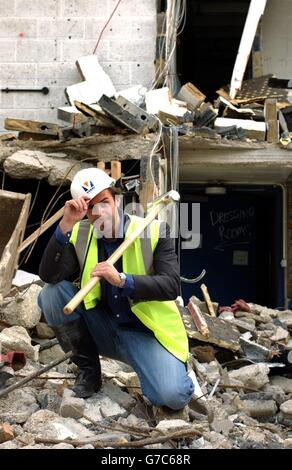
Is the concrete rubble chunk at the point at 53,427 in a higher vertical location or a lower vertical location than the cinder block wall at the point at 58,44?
lower

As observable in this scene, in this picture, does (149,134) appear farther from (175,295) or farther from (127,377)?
(175,295)

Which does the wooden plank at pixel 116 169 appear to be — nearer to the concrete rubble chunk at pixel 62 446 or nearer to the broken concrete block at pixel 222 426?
the broken concrete block at pixel 222 426

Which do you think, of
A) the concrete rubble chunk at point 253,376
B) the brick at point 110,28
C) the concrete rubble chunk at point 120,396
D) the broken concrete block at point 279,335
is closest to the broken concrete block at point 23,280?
the concrete rubble chunk at point 253,376

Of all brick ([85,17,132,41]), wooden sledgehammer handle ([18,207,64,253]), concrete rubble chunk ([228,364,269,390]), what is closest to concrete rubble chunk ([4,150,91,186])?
wooden sledgehammer handle ([18,207,64,253])

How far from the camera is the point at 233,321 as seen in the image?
25.7ft

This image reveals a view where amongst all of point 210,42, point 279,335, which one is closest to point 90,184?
point 279,335

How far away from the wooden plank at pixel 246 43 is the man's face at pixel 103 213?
570 centimetres

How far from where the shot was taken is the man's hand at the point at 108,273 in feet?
13.3

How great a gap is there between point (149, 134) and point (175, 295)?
410 cm

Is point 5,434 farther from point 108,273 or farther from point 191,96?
point 191,96

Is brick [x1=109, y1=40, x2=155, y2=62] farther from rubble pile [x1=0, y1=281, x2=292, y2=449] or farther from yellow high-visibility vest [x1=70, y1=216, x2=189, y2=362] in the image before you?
yellow high-visibility vest [x1=70, y1=216, x2=189, y2=362]

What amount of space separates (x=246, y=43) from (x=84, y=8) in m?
2.18

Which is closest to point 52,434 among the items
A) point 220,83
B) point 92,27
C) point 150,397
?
point 150,397

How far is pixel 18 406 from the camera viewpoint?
4504 mm
